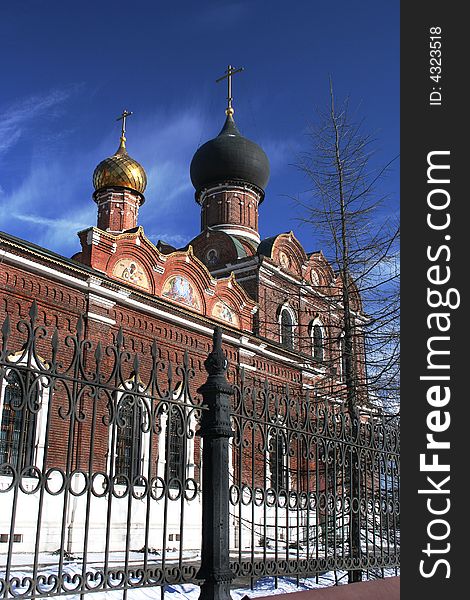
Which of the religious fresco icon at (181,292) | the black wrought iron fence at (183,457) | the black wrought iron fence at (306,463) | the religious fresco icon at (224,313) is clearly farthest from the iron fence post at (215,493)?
the religious fresco icon at (224,313)

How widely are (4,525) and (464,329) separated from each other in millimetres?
8171

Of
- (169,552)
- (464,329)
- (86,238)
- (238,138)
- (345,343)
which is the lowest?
(169,552)

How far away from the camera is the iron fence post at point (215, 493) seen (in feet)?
12.5

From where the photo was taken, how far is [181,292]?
49.8ft

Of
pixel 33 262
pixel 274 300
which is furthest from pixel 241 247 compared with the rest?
pixel 33 262

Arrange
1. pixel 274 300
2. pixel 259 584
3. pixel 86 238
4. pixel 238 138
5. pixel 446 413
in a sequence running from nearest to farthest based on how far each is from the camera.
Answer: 1. pixel 446 413
2. pixel 259 584
3. pixel 86 238
4. pixel 274 300
5. pixel 238 138

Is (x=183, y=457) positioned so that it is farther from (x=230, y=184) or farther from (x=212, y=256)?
(x=230, y=184)

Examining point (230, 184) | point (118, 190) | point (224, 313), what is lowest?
point (224, 313)

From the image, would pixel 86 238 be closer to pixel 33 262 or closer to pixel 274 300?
pixel 33 262

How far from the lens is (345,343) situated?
956 cm

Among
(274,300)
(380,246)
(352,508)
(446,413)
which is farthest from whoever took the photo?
(274,300)

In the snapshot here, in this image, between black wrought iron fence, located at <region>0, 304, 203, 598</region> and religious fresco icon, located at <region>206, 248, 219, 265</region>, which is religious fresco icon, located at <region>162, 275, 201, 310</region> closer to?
black wrought iron fence, located at <region>0, 304, 203, 598</region>

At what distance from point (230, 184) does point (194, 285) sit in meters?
9.01

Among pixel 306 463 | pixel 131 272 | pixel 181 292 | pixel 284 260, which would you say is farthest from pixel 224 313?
pixel 306 463
